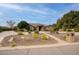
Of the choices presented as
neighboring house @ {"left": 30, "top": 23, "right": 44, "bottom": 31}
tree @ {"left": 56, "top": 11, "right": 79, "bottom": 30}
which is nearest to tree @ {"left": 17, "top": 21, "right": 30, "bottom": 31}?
neighboring house @ {"left": 30, "top": 23, "right": 44, "bottom": 31}

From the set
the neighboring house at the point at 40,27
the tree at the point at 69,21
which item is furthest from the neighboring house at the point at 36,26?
the tree at the point at 69,21

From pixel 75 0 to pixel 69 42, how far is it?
0.58 meters

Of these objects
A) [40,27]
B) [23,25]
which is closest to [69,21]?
[40,27]

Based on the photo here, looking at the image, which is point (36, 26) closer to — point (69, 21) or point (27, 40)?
point (27, 40)

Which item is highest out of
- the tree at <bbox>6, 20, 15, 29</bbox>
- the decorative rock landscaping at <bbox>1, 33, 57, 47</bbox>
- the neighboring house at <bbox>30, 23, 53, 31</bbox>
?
the tree at <bbox>6, 20, 15, 29</bbox>

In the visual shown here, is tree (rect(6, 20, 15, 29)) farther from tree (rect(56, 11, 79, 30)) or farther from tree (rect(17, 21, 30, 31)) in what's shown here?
tree (rect(56, 11, 79, 30))

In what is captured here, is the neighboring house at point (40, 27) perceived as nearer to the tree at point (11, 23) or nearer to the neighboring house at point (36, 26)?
the neighboring house at point (36, 26)

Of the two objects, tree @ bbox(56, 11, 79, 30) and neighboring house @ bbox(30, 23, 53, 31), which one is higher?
tree @ bbox(56, 11, 79, 30)

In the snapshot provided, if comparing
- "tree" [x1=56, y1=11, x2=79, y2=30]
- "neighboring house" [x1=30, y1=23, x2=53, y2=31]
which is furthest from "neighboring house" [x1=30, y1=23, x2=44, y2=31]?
"tree" [x1=56, y1=11, x2=79, y2=30]

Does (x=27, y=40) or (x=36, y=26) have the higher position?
(x=36, y=26)
